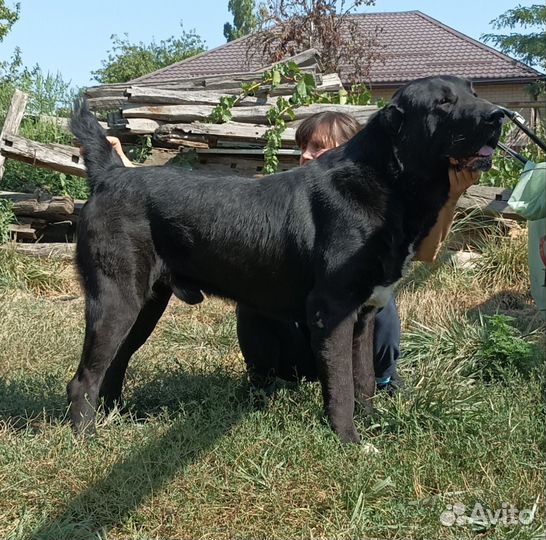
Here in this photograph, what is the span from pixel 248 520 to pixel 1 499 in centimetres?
97

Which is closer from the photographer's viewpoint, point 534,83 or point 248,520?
point 248,520

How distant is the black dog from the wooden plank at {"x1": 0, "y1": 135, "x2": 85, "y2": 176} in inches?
145

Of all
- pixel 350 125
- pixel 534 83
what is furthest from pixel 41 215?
pixel 534 83

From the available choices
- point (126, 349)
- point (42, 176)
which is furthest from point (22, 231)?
point (126, 349)

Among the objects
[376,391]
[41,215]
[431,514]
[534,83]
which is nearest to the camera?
[431,514]

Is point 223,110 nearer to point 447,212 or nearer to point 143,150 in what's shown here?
point 143,150

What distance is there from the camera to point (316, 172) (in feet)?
10.9

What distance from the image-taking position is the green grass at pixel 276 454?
2.56m

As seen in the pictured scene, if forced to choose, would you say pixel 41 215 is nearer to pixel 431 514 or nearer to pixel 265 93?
pixel 265 93

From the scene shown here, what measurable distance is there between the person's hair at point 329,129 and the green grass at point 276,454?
137cm

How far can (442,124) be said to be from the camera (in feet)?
9.95

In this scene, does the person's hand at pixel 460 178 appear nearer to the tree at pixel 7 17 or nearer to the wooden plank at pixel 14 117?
the wooden plank at pixel 14 117

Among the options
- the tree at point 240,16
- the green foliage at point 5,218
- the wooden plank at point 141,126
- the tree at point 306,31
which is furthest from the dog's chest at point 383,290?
Answer: the tree at point 240,16

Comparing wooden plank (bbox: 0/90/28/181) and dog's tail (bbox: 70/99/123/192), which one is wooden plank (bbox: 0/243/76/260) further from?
dog's tail (bbox: 70/99/123/192)
